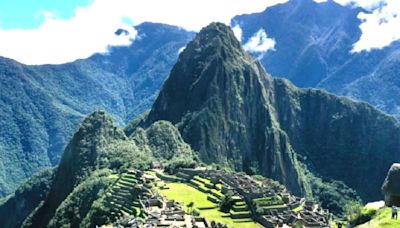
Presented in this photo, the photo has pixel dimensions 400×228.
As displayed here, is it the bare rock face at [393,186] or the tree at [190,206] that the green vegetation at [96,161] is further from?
the bare rock face at [393,186]

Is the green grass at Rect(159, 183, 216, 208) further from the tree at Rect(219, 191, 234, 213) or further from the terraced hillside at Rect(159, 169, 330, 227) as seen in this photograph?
the tree at Rect(219, 191, 234, 213)

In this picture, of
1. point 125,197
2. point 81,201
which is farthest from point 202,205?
point 81,201

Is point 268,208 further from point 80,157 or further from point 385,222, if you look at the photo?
point 80,157

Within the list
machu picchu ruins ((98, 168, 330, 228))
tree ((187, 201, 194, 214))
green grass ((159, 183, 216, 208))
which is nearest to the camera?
machu picchu ruins ((98, 168, 330, 228))

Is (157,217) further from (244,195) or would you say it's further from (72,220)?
(72,220)

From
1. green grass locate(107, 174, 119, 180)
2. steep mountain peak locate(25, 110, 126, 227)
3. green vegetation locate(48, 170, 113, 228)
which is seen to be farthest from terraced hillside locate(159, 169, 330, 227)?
steep mountain peak locate(25, 110, 126, 227)
